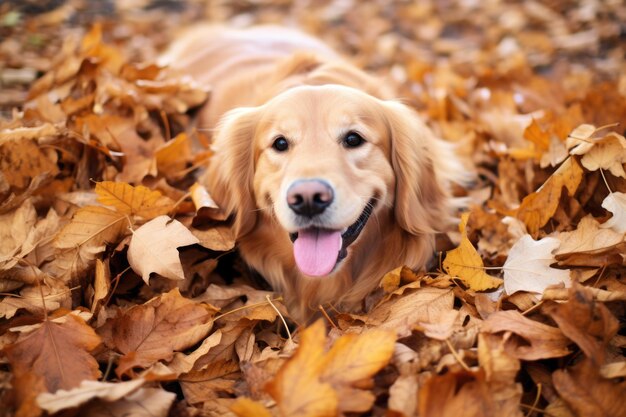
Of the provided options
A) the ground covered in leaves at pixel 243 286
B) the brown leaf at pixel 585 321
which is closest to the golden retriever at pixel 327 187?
the ground covered in leaves at pixel 243 286

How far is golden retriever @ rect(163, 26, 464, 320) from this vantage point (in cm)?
209

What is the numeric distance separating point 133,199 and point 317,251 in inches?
28.6

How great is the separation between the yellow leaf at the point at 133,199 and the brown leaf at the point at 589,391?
151cm

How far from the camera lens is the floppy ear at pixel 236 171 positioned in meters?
2.46

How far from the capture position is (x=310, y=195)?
195 centimetres

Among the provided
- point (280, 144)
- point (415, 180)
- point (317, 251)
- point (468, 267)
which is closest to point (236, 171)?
point (280, 144)

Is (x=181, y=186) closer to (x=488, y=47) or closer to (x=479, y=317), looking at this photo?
(x=479, y=317)

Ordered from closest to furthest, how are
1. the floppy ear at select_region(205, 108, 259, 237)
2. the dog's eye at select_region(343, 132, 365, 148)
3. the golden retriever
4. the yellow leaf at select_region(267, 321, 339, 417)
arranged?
1. the yellow leaf at select_region(267, 321, 339, 417)
2. the golden retriever
3. the dog's eye at select_region(343, 132, 365, 148)
4. the floppy ear at select_region(205, 108, 259, 237)

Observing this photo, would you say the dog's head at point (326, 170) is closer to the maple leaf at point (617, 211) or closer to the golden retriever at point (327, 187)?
the golden retriever at point (327, 187)

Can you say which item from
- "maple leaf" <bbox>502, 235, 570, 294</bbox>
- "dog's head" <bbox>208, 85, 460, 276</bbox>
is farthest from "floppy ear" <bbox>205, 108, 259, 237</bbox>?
"maple leaf" <bbox>502, 235, 570, 294</bbox>

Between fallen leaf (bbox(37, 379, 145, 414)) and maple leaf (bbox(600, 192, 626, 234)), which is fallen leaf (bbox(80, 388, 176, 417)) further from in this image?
maple leaf (bbox(600, 192, 626, 234))

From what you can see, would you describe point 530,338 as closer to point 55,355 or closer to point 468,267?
point 468,267

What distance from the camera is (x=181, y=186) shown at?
2666mm

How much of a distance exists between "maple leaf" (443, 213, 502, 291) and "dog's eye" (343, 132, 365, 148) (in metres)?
0.54
